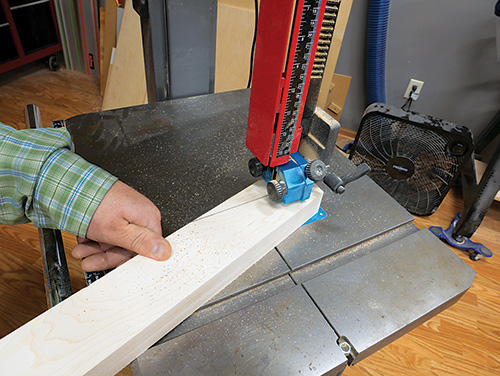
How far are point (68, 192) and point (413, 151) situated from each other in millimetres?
1691

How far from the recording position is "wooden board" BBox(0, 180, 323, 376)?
52cm

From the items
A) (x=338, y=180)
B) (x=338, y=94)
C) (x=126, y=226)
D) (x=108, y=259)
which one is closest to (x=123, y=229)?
(x=126, y=226)

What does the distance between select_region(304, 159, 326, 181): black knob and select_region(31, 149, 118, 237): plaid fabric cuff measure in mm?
447

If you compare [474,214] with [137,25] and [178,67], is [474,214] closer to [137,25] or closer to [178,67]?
[178,67]

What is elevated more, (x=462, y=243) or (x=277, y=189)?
(x=277, y=189)

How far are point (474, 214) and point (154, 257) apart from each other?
1.84 m

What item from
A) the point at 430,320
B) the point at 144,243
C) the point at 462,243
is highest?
the point at 144,243

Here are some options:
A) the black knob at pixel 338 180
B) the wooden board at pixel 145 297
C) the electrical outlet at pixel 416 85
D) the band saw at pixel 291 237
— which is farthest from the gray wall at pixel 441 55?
the wooden board at pixel 145 297

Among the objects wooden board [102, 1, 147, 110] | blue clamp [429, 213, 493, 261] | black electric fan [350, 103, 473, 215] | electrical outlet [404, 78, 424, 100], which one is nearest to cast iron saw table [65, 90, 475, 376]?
black electric fan [350, 103, 473, 215]

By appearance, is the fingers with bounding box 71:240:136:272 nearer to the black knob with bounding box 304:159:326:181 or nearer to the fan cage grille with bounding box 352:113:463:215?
the black knob with bounding box 304:159:326:181

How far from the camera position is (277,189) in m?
0.75

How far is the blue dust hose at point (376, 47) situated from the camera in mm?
2025

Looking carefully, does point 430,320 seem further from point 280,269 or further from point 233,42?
point 233,42

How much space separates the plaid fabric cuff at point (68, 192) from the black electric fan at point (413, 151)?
157cm
